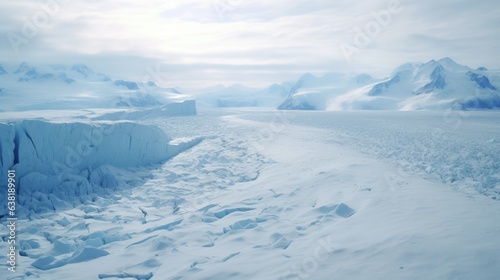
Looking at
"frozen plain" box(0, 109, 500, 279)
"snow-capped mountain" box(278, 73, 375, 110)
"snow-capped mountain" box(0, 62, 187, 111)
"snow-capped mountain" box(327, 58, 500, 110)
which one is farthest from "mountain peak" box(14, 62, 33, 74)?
"frozen plain" box(0, 109, 500, 279)

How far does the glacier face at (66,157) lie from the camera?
714cm

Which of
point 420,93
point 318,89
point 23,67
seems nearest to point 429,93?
point 420,93

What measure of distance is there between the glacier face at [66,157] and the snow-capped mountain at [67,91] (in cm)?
3039

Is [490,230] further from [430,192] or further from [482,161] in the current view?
[482,161]

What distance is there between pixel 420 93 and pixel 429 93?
406cm

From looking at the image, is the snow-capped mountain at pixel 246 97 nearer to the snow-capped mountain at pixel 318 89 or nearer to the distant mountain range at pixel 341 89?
the distant mountain range at pixel 341 89

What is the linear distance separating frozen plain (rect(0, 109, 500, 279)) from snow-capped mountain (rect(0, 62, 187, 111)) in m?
33.8

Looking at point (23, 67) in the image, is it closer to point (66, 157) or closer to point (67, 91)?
Answer: point (67, 91)

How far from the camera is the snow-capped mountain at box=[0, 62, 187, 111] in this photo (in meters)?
41.7

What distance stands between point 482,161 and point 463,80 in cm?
10348

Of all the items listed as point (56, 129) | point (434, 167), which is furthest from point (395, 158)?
point (56, 129)

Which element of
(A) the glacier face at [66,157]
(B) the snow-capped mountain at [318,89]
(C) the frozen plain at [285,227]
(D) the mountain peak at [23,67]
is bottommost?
(C) the frozen plain at [285,227]

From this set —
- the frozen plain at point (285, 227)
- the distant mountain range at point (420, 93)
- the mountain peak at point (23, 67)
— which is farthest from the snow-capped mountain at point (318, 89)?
the frozen plain at point (285, 227)

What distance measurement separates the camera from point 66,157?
8219 mm
